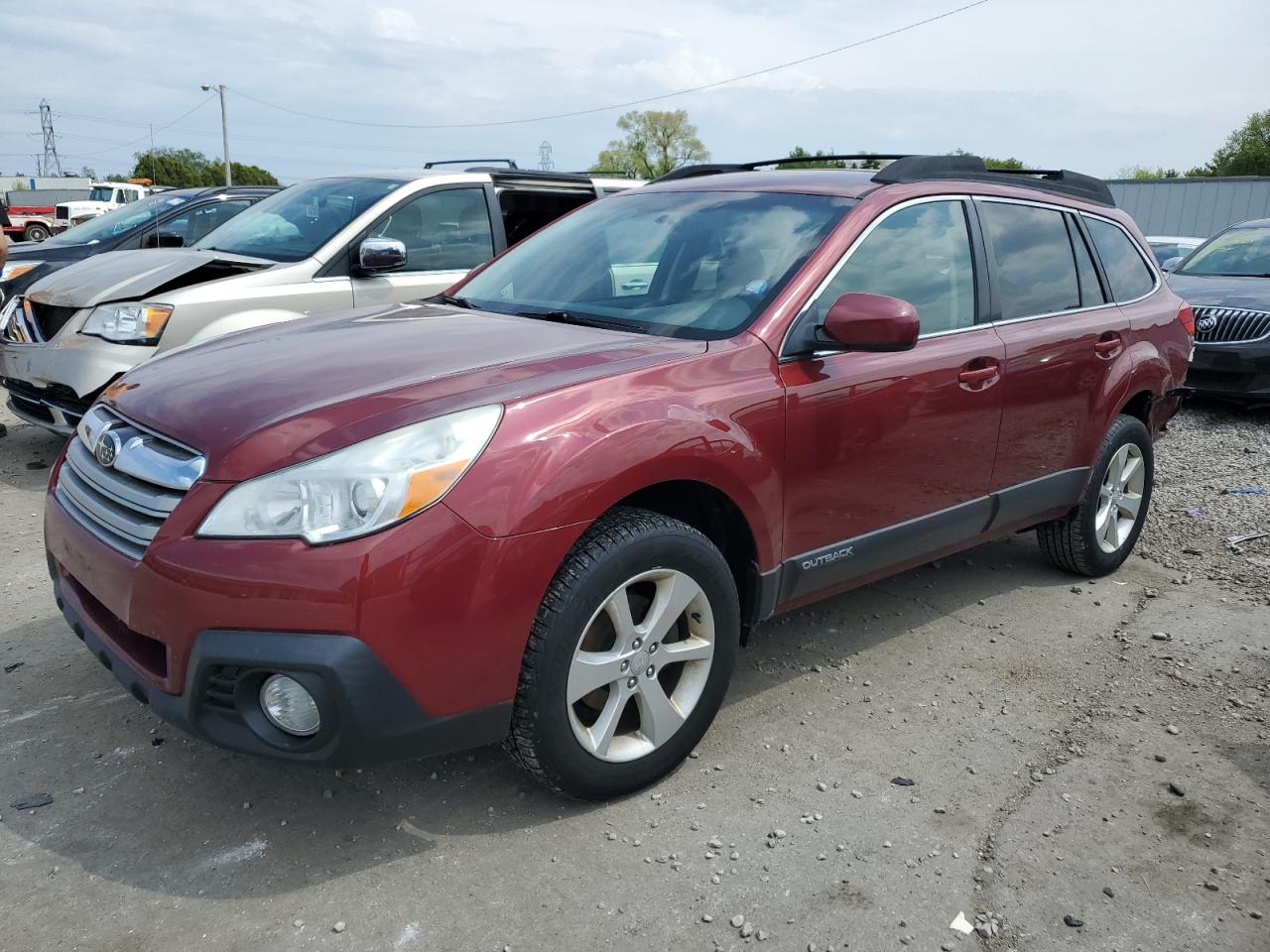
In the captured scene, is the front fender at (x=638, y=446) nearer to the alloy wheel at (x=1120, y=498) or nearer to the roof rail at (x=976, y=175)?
the roof rail at (x=976, y=175)

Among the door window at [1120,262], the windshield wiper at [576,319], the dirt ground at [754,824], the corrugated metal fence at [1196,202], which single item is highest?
the corrugated metal fence at [1196,202]

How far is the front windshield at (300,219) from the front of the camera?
607 centimetres

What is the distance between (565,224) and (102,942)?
2939mm

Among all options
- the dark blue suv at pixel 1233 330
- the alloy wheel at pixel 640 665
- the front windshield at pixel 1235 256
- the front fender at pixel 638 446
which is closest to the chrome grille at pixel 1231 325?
the dark blue suv at pixel 1233 330

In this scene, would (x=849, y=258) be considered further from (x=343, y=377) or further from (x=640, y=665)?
(x=343, y=377)

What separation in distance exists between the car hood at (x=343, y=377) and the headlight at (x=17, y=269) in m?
6.26

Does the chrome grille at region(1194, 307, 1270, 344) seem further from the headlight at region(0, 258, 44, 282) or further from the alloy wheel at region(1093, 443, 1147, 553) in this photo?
the headlight at region(0, 258, 44, 282)

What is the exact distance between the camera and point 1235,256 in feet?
30.9

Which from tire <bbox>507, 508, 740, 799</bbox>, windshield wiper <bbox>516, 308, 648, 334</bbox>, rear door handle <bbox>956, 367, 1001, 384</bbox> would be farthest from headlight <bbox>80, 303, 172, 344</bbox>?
rear door handle <bbox>956, 367, 1001, 384</bbox>

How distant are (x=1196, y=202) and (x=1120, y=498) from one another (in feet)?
111

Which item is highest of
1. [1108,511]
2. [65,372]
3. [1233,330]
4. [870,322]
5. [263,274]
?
[870,322]

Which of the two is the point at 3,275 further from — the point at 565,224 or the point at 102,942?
the point at 102,942

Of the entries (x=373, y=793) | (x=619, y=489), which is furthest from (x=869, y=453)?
(x=373, y=793)

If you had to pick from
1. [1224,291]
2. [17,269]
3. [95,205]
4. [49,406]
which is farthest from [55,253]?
[95,205]
